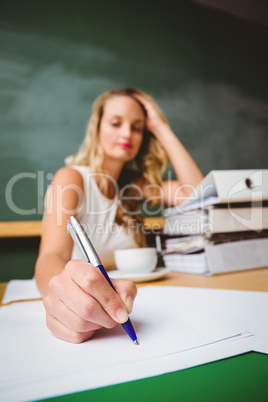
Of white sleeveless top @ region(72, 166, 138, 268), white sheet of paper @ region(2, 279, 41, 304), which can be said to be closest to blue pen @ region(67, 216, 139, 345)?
white sheet of paper @ region(2, 279, 41, 304)

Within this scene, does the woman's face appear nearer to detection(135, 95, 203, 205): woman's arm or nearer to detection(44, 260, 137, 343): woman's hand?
detection(135, 95, 203, 205): woman's arm

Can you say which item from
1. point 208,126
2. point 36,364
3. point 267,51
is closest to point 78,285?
point 36,364

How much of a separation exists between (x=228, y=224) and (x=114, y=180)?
78 centimetres

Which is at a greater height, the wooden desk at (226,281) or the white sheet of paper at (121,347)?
the white sheet of paper at (121,347)

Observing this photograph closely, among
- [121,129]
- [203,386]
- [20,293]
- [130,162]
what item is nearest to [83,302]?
[203,386]

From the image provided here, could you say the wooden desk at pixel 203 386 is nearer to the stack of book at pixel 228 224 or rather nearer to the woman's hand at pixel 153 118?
the stack of book at pixel 228 224

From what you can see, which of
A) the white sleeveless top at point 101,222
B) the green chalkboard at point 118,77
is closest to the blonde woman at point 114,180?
the white sleeveless top at point 101,222

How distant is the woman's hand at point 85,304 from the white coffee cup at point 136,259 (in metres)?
0.32

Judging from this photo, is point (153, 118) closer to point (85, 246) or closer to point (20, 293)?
point (20, 293)

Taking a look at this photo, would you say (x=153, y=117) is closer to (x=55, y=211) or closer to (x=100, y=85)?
(x=100, y=85)

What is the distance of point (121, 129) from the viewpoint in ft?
4.27

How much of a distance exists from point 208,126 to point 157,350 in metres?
1.63

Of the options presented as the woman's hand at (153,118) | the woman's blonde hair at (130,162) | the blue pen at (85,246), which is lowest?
the blue pen at (85,246)

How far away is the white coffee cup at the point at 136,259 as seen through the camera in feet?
2.09
